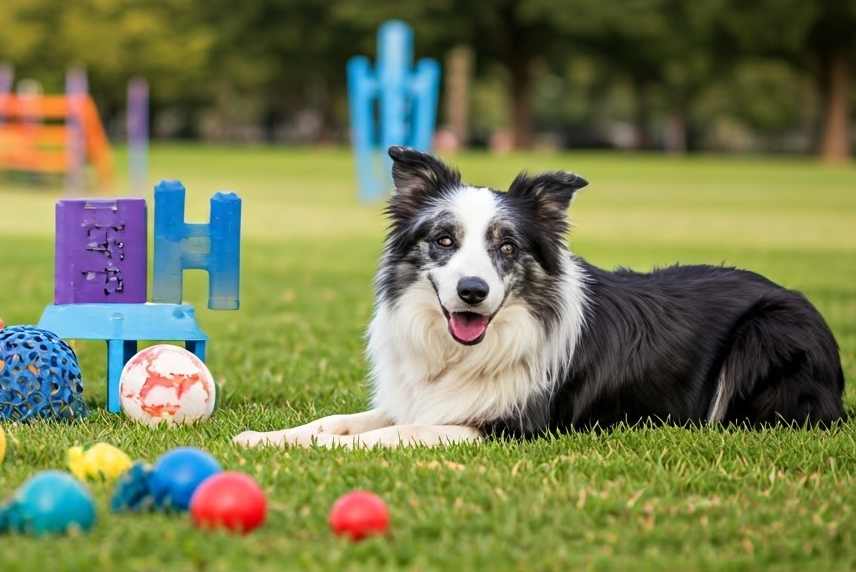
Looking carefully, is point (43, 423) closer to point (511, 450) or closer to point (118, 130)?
point (511, 450)

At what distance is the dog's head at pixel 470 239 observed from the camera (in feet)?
17.2

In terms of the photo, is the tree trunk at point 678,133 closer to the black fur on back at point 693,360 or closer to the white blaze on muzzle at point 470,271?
the black fur on back at point 693,360

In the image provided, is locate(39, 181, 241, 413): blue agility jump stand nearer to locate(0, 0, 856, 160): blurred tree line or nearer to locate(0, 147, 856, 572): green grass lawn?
locate(0, 147, 856, 572): green grass lawn

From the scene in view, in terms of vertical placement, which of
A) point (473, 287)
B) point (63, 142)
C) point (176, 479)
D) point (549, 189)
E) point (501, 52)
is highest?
point (501, 52)

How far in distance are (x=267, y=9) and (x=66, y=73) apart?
12.4m

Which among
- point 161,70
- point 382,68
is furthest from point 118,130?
point 382,68

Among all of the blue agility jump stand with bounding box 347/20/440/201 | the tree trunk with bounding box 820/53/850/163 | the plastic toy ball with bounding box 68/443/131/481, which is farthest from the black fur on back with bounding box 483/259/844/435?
the tree trunk with bounding box 820/53/850/163

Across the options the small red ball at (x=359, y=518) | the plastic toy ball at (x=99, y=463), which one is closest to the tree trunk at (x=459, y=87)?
the plastic toy ball at (x=99, y=463)

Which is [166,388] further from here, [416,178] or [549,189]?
[549,189]

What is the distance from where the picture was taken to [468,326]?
5309 millimetres

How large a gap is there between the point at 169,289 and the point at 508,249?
1834mm

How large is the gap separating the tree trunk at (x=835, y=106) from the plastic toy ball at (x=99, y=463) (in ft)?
168

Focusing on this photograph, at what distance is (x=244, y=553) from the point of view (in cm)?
367


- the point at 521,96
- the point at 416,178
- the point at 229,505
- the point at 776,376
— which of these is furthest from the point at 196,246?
the point at 521,96
